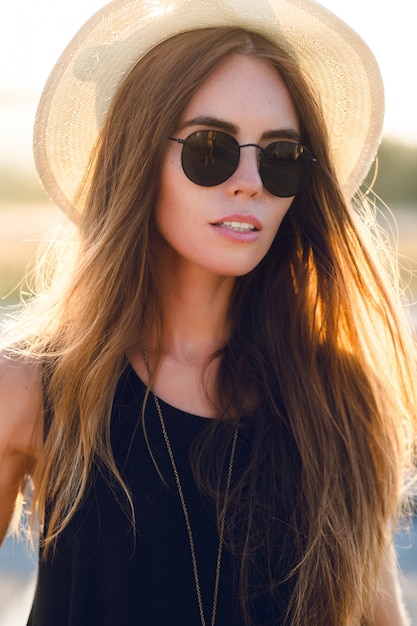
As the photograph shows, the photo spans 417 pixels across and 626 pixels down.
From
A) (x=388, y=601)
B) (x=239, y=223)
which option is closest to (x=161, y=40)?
(x=239, y=223)

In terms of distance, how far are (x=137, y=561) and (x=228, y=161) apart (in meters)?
0.93

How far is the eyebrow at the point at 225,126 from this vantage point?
6.81 ft

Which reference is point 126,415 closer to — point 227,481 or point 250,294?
point 227,481

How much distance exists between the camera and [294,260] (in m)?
2.48

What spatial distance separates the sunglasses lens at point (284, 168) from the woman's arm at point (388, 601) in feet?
3.14

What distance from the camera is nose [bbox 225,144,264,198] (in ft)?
6.82

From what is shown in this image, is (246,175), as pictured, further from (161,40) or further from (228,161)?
(161,40)

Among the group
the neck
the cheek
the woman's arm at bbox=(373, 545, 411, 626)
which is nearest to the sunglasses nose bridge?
the cheek

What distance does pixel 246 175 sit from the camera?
2082 mm

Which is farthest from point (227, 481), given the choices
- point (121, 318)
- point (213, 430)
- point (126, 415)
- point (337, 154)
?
point (337, 154)

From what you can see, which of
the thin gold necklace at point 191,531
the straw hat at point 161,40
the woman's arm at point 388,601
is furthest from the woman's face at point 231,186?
the woman's arm at point 388,601

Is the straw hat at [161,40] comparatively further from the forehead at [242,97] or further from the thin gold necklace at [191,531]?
the thin gold necklace at [191,531]

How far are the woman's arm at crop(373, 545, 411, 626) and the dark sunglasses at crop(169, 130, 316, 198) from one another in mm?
978

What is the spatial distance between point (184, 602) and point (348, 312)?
0.88 metres
